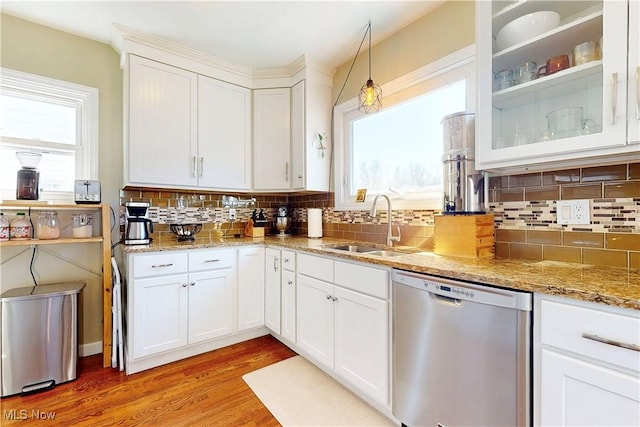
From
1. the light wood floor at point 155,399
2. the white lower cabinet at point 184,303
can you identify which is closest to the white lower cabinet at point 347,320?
the light wood floor at point 155,399

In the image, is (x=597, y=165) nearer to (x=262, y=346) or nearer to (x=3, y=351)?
(x=262, y=346)

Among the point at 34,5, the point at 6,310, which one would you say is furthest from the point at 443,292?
the point at 34,5

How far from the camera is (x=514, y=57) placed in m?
1.47

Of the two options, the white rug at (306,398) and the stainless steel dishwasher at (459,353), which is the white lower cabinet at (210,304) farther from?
the stainless steel dishwasher at (459,353)

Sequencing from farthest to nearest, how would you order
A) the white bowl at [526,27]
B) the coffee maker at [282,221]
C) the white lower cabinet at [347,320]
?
the coffee maker at [282,221] → the white lower cabinet at [347,320] → the white bowl at [526,27]

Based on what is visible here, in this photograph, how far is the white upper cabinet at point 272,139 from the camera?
283 centimetres

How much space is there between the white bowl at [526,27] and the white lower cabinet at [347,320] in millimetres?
1323

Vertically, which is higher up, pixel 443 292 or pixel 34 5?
pixel 34 5

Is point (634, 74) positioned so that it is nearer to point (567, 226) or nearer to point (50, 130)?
point (567, 226)

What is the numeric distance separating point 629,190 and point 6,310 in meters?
3.42

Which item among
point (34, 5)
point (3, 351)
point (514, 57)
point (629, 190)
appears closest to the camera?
point (629, 190)

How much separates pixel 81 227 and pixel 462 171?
2.60 m

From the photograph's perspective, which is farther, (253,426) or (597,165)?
(253,426)

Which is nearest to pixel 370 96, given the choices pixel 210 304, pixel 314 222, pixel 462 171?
pixel 462 171
